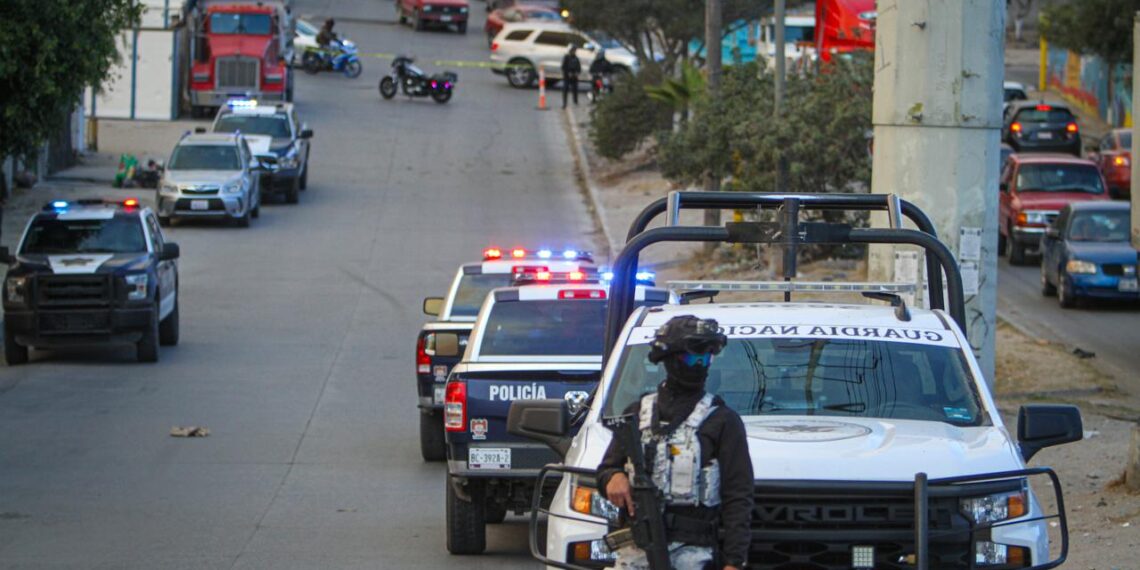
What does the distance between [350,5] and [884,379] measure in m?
72.0

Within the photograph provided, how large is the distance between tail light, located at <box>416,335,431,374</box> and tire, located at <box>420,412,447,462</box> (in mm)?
634

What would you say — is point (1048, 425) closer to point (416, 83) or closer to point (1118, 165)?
point (1118, 165)

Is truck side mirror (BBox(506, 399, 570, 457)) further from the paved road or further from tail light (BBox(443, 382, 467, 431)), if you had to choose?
tail light (BBox(443, 382, 467, 431))

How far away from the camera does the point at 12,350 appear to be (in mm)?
20844

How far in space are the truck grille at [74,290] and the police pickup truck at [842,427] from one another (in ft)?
45.5

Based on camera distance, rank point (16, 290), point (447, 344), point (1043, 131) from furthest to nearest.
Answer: point (1043, 131), point (16, 290), point (447, 344)

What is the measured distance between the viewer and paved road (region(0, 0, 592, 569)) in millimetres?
11812

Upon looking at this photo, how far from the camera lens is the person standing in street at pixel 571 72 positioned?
4967 cm

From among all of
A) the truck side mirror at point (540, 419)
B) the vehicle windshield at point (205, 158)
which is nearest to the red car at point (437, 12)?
the vehicle windshield at point (205, 158)

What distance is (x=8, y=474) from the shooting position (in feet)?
46.9

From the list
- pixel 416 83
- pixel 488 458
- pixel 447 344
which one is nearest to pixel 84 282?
pixel 447 344

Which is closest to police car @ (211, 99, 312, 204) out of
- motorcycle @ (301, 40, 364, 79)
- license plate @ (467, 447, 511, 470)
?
motorcycle @ (301, 40, 364, 79)

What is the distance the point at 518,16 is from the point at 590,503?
58729 millimetres

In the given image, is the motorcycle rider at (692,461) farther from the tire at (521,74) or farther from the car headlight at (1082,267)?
the tire at (521,74)
